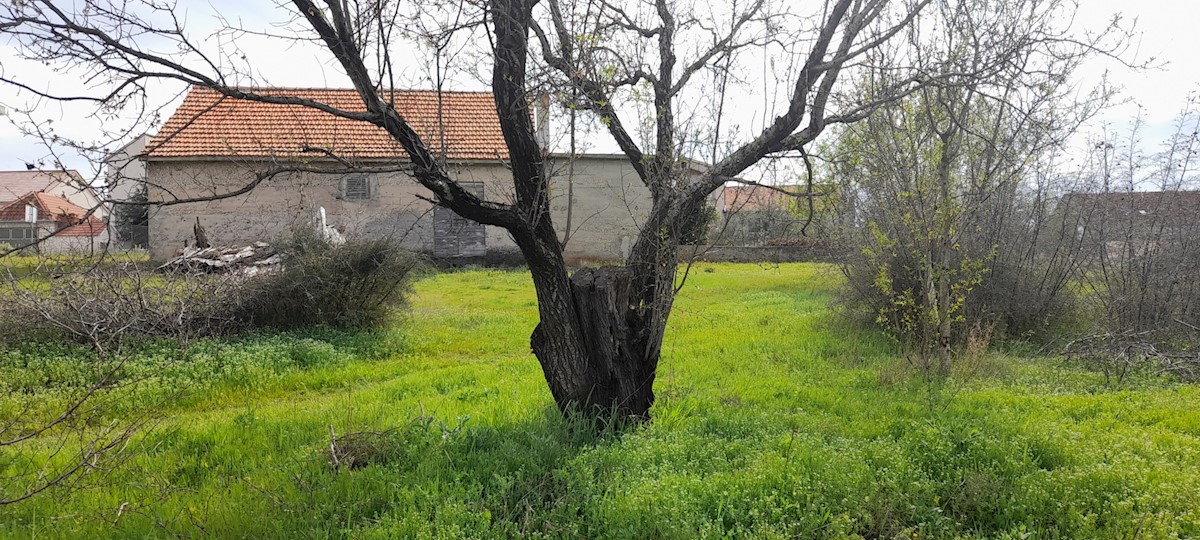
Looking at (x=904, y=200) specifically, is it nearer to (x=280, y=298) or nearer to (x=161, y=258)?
(x=280, y=298)

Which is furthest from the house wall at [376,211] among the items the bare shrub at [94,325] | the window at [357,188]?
the bare shrub at [94,325]

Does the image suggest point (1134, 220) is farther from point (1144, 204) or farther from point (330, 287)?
point (330, 287)

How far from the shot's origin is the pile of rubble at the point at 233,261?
9.83m

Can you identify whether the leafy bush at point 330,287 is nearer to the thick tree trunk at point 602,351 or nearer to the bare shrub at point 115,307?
the bare shrub at point 115,307

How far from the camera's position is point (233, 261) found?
11422mm

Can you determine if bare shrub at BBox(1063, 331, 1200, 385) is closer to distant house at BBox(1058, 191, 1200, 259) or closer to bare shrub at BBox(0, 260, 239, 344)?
distant house at BBox(1058, 191, 1200, 259)

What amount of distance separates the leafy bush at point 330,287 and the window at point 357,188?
10628mm

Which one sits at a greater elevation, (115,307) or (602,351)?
(602,351)

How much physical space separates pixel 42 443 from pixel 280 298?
4.28m

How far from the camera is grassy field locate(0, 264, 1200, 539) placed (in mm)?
3557

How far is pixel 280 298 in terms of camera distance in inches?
364

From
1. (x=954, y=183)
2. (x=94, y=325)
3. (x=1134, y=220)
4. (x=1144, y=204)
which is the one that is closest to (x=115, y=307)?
(x=94, y=325)

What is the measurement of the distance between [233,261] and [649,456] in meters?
9.77

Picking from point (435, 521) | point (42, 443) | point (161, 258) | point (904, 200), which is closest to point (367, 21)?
point (435, 521)
